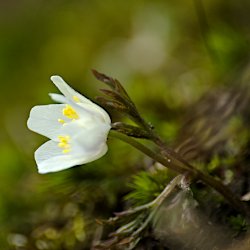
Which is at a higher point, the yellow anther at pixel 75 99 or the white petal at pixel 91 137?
the yellow anther at pixel 75 99

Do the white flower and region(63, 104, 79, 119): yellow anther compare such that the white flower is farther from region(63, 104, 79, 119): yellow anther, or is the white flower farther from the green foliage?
the green foliage

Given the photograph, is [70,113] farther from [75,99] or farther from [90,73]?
[90,73]

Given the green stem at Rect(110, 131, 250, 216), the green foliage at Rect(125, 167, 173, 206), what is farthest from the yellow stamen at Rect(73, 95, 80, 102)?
the green foliage at Rect(125, 167, 173, 206)

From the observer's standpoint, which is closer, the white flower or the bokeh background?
the white flower

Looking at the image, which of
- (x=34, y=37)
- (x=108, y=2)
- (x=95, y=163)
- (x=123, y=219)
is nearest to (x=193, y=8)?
(x=108, y=2)

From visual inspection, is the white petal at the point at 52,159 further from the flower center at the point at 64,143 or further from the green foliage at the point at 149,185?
the green foliage at the point at 149,185

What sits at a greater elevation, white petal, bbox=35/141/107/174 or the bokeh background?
white petal, bbox=35/141/107/174

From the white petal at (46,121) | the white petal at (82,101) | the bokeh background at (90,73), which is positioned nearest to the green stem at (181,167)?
the white petal at (82,101)

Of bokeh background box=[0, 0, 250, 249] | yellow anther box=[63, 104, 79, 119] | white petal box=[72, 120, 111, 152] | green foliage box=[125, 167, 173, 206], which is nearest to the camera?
white petal box=[72, 120, 111, 152]
